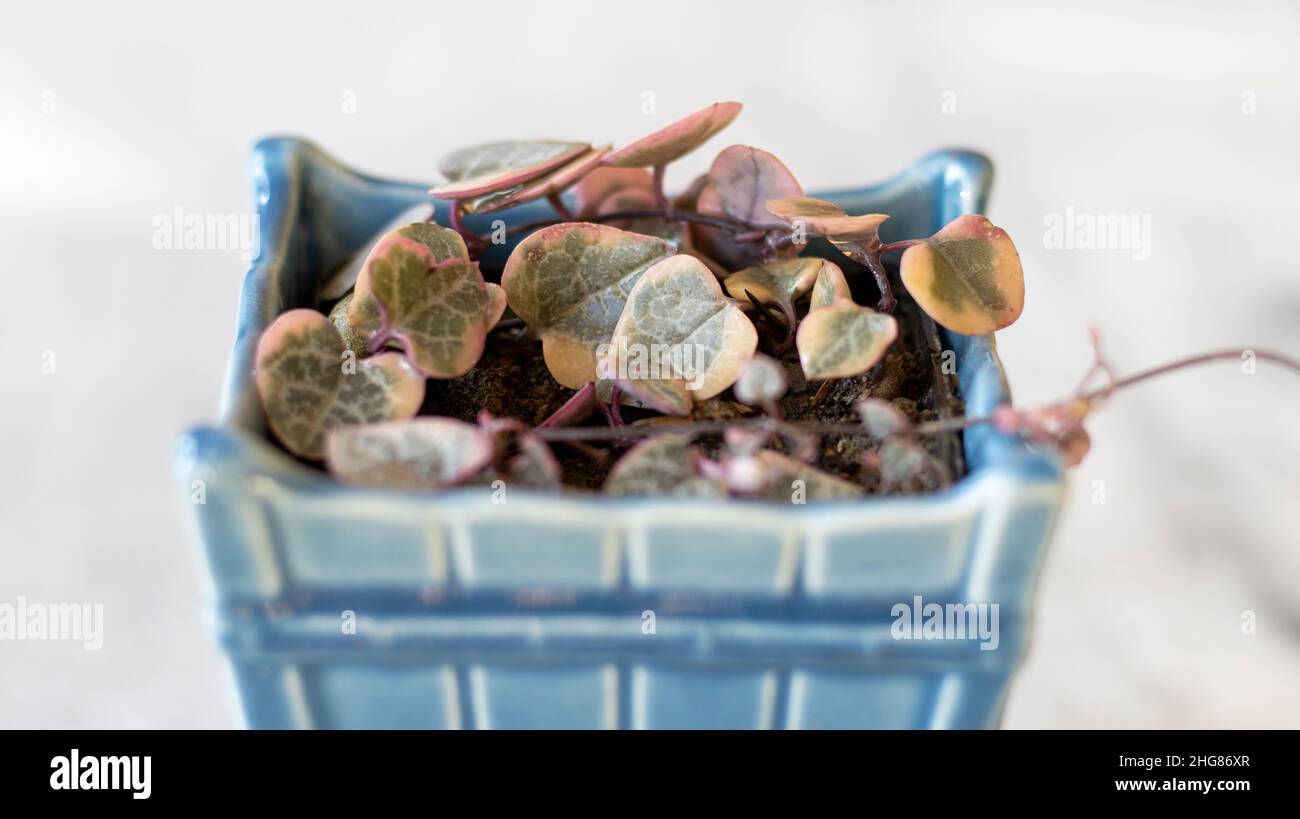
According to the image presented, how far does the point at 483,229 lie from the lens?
2.65ft

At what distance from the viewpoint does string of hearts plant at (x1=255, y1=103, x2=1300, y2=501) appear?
1.87ft

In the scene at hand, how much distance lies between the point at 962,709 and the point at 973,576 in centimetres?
9

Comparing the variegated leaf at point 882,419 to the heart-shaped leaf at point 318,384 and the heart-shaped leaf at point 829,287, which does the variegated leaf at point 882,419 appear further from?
the heart-shaped leaf at point 318,384

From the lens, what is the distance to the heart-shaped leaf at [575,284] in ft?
2.27

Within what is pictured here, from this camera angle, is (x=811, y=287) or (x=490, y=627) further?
(x=811, y=287)

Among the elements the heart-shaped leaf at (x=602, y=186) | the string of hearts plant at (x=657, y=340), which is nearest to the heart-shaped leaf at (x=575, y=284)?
the string of hearts plant at (x=657, y=340)

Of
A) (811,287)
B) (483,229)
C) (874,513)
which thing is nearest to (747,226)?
(811,287)

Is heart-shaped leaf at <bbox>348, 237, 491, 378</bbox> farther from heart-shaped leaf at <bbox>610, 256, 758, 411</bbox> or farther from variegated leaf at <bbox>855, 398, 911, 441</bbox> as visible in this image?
variegated leaf at <bbox>855, 398, 911, 441</bbox>

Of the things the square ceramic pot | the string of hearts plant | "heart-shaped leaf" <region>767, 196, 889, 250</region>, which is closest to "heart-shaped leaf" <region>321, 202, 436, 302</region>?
the string of hearts plant

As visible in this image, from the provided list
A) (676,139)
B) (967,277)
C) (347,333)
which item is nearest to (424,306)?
(347,333)

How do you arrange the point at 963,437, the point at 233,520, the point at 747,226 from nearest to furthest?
the point at 233,520, the point at 963,437, the point at 747,226

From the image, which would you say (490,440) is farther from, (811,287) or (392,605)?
(811,287)

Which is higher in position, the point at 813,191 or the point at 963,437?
the point at 813,191

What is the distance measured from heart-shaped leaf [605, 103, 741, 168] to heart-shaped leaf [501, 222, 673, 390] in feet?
0.13
